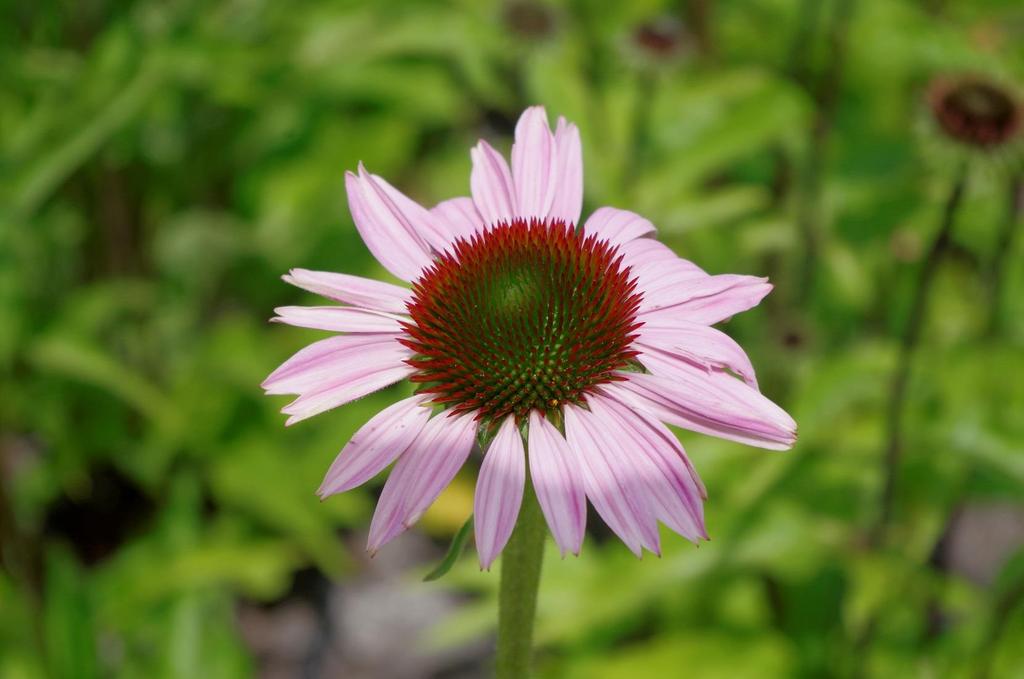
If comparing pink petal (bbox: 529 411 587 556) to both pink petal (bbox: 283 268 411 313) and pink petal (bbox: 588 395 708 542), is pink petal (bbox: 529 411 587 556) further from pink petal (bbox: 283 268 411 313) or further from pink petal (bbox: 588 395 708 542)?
pink petal (bbox: 283 268 411 313)

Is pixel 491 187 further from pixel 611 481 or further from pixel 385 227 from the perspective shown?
pixel 611 481

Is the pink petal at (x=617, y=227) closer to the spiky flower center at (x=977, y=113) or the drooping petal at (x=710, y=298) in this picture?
the drooping petal at (x=710, y=298)

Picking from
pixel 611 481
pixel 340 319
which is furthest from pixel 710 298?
pixel 340 319

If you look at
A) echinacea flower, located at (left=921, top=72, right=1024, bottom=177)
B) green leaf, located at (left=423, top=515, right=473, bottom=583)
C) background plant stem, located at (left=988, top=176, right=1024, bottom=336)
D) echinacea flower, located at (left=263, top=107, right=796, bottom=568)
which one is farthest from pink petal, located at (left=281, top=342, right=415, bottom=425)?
background plant stem, located at (left=988, top=176, right=1024, bottom=336)

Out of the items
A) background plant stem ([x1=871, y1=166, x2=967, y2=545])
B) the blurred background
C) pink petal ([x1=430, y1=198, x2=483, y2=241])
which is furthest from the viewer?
the blurred background

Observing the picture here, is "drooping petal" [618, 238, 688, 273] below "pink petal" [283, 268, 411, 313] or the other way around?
the other way around

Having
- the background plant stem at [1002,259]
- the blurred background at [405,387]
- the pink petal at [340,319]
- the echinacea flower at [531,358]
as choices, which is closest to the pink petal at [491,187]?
the echinacea flower at [531,358]

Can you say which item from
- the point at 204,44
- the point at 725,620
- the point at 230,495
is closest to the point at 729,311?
the point at 725,620
